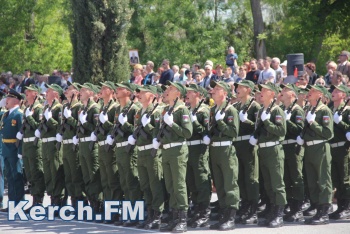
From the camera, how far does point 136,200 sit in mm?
13102

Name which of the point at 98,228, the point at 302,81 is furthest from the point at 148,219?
the point at 302,81

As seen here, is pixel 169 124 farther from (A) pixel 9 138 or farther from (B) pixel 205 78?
(B) pixel 205 78

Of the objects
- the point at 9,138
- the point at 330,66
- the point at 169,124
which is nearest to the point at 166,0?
the point at 330,66

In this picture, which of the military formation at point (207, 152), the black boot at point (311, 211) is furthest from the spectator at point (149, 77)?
the black boot at point (311, 211)

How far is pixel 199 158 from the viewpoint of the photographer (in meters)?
13.0

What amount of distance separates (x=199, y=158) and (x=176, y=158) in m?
0.69

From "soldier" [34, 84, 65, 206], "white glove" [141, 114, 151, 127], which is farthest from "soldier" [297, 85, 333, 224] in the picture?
"soldier" [34, 84, 65, 206]

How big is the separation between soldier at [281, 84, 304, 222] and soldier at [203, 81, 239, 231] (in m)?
0.96

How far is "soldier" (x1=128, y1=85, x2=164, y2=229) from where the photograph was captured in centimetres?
1269

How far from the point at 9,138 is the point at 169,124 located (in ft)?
11.6

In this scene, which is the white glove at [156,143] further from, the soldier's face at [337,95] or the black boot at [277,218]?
the soldier's face at [337,95]

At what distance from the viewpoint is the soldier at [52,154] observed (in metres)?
14.2

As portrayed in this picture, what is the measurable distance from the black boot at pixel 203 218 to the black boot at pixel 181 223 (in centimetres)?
41

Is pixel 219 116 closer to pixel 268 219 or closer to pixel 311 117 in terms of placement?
pixel 311 117
